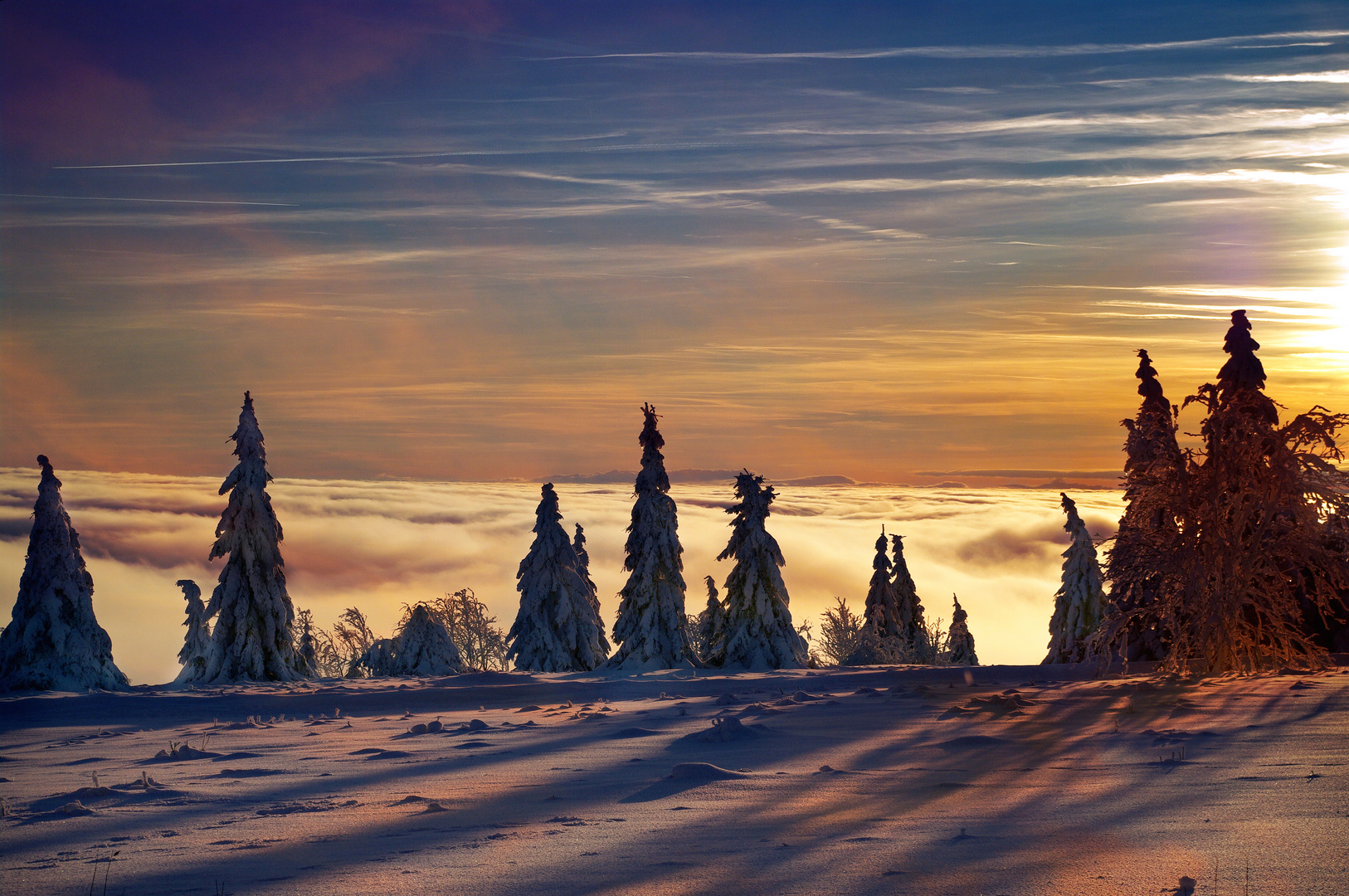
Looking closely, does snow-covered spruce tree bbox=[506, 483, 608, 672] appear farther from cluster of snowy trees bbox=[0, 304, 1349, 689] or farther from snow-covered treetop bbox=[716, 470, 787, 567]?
snow-covered treetop bbox=[716, 470, 787, 567]

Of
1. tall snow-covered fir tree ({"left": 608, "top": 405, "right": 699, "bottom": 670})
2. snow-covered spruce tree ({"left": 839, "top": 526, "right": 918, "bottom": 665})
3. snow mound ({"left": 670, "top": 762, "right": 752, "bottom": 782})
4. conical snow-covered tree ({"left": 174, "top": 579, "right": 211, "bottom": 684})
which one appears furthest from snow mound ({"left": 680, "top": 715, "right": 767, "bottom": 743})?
snow-covered spruce tree ({"left": 839, "top": 526, "right": 918, "bottom": 665})

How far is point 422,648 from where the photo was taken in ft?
142

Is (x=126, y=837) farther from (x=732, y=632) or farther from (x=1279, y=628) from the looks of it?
(x=732, y=632)

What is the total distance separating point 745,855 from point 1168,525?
585 inches

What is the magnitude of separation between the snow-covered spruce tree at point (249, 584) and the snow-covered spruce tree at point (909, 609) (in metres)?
37.6

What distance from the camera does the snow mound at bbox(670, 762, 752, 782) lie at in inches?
366

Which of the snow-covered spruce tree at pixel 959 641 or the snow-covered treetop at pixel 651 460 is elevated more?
the snow-covered treetop at pixel 651 460

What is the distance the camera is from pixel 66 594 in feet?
89.4

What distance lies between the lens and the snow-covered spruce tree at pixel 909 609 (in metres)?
59.2

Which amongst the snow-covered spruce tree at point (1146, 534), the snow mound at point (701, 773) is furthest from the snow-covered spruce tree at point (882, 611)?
the snow mound at point (701, 773)

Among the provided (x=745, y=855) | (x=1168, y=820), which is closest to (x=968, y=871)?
(x=745, y=855)

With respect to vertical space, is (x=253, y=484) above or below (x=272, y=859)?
above

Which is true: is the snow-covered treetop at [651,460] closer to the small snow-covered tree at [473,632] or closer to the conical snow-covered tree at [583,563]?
the conical snow-covered tree at [583,563]

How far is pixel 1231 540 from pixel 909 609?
43.4m
